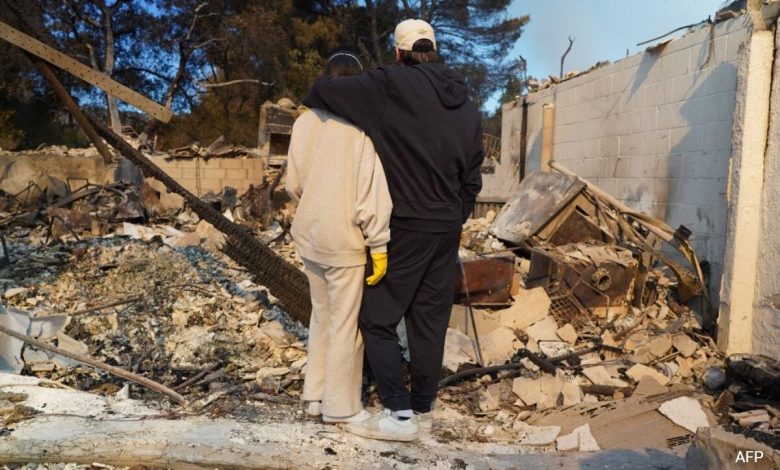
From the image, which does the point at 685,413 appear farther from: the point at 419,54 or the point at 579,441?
the point at 419,54

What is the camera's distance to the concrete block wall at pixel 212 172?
13.1 metres

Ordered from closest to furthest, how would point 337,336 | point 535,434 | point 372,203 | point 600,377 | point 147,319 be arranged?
1. point 372,203
2. point 337,336
3. point 535,434
4. point 600,377
5. point 147,319

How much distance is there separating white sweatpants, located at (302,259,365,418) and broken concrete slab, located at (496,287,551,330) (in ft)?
7.06

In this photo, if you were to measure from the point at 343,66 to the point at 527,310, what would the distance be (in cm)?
266

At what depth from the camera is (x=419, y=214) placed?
244 cm

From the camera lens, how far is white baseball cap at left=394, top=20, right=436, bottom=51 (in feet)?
8.38

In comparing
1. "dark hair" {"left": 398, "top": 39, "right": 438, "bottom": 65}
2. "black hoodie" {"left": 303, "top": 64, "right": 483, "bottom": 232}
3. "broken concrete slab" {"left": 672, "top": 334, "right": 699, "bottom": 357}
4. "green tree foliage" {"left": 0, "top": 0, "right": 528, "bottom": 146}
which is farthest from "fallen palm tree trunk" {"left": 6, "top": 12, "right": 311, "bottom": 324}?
"green tree foliage" {"left": 0, "top": 0, "right": 528, "bottom": 146}

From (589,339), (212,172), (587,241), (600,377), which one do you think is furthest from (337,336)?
(212,172)

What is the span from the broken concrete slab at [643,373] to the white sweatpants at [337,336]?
2033 millimetres

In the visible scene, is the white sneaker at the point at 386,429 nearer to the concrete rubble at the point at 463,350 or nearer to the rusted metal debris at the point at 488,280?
the concrete rubble at the point at 463,350

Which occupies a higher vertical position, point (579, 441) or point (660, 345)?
point (660, 345)

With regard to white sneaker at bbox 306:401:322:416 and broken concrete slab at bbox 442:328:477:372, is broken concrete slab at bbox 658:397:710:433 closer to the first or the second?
broken concrete slab at bbox 442:328:477:372

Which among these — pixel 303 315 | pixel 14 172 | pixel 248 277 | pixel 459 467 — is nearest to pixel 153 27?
pixel 14 172

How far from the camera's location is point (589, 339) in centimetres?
441
